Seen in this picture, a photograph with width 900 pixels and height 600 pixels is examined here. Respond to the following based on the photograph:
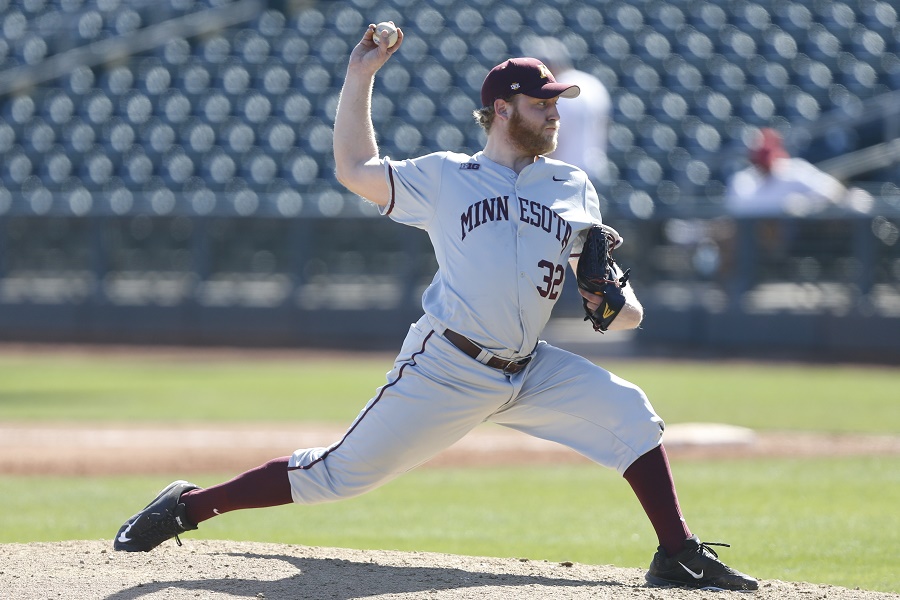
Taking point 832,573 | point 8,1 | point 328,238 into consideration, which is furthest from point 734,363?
point 8,1

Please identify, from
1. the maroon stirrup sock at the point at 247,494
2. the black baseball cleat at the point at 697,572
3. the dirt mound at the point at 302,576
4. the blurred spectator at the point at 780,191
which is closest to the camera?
the dirt mound at the point at 302,576

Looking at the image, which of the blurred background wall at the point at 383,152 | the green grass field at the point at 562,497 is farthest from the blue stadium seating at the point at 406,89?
the green grass field at the point at 562,497

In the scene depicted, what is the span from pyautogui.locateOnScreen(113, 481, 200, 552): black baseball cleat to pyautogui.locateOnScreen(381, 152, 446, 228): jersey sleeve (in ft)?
3.94

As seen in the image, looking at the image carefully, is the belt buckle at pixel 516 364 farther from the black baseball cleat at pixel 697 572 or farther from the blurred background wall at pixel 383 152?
the blurred background wall at pixel 383 152

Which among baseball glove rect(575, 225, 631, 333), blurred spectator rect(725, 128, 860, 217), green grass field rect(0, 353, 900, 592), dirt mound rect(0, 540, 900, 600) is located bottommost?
green grass field rect(0, 353, 900, 592)

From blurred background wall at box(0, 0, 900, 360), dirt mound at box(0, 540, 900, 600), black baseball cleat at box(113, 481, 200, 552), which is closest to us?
dirt mound at box(0, 540, 900, 600)

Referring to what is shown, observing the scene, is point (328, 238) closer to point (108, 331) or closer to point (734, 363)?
point (108, 331)

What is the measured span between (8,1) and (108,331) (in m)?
8.28

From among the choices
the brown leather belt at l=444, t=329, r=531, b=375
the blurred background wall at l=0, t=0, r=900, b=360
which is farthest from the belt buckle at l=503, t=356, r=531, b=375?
the blurred background wall at l=0, t=0, r=900, b=360

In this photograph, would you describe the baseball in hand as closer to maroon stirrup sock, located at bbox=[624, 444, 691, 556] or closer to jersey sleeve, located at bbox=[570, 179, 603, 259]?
jersey sleeve, located at bbox=[570, 179, 603, 259]

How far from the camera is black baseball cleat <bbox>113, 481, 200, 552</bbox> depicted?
4.23 m

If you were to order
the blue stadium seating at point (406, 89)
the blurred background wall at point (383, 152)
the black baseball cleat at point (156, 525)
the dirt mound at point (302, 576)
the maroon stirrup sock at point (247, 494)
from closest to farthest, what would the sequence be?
the dirt mound at point (302, 576) < the maroon stirrup sock at point (247, 494) < the black baseball cleat at point (156, 525) < the blurred background wall at point (383, 152) < the blue stadium seating at point (406, 89)

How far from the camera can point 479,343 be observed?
3975mm

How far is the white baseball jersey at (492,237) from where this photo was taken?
394cm
